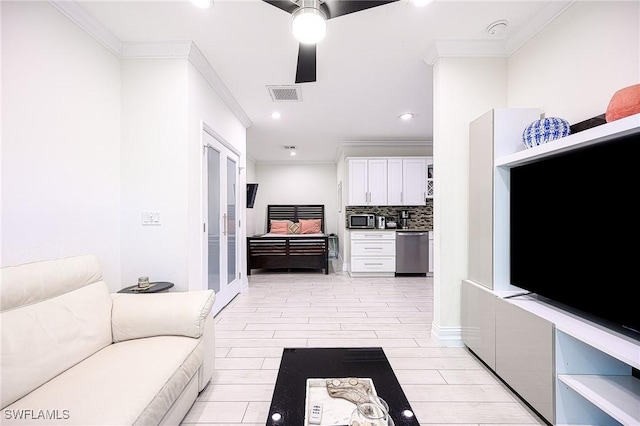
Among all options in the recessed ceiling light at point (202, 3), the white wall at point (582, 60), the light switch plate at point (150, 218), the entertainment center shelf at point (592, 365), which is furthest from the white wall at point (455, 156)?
the light switch plate at point (150, 218)

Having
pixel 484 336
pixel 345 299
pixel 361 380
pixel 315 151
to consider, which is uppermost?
pixel 315 151

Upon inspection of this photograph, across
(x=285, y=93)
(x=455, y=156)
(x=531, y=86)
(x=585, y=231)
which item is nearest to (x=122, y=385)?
(x=585, y=231)

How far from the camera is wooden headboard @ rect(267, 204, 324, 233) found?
7.65m

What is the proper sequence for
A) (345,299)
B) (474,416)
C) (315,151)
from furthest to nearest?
1. (315,151)
2. (345,299)
3. (474,416)

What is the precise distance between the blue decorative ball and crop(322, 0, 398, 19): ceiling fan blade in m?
1.26

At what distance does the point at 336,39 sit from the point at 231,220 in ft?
8.75

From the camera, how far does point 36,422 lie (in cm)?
104

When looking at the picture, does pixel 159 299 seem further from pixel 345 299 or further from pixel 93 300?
pixel 345 299

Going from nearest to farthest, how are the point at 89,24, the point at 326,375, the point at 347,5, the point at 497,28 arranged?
the point at 326,375 → the point at 347,5 → the point at 89,24 → the point at 497,28

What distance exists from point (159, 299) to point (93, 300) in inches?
13.5

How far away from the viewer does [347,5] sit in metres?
1.58

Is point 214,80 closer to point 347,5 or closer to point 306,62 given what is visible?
point 306,62

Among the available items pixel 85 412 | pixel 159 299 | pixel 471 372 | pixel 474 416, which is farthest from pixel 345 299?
pixel 85 412

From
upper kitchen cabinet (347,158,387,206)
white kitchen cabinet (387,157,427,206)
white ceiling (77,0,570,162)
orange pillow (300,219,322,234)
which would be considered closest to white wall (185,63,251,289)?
white ceiling (77,0,570,162)
